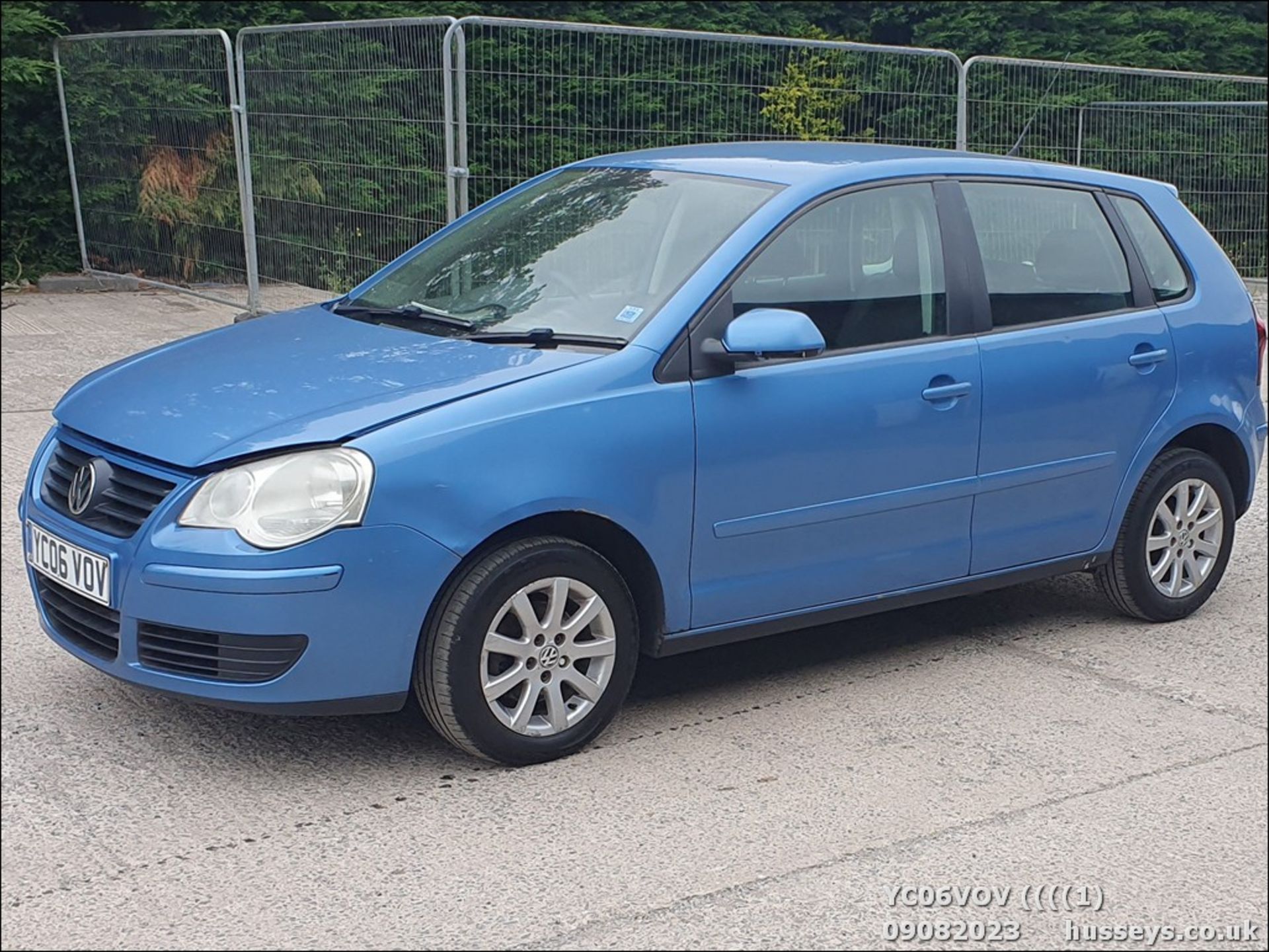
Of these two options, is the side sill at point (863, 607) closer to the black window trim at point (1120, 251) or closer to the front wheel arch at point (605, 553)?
the front wheel arch at point (605, 553)

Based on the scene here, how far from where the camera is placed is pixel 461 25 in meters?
9.06

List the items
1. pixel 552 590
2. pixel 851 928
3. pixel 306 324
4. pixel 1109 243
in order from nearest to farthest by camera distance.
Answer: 1. pixel 851 928
2. pixel 552 590
3. pixel 306 324
4. pixel 1109 243

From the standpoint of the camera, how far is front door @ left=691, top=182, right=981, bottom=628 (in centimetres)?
469

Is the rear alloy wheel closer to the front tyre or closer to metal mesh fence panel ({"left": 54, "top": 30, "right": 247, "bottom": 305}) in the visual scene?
the front tyre

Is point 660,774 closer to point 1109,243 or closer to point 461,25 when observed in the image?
point 1109,243

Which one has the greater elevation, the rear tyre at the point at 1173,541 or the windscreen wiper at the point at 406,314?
the windscreen wiper at the point at 406,314

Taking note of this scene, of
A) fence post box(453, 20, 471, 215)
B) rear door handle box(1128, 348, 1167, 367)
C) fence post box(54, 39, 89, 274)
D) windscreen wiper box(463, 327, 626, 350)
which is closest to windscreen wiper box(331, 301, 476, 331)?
windscreen wiper box(463, 327, 626, 350)

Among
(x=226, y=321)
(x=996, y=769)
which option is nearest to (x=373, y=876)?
(x=996, y=769)

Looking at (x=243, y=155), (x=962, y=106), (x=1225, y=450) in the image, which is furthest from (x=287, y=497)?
(x=962, y=106)

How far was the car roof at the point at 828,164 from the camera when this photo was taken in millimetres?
5156

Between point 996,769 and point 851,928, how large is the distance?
1114 mm

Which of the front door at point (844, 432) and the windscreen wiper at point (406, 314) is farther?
the windscreen wiper at point (406, 314)

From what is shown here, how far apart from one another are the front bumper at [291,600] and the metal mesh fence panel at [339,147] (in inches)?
210

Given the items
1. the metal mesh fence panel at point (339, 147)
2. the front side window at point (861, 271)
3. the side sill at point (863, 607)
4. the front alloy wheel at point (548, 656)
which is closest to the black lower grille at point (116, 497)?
the front alloy wheel at point (548, 656)
